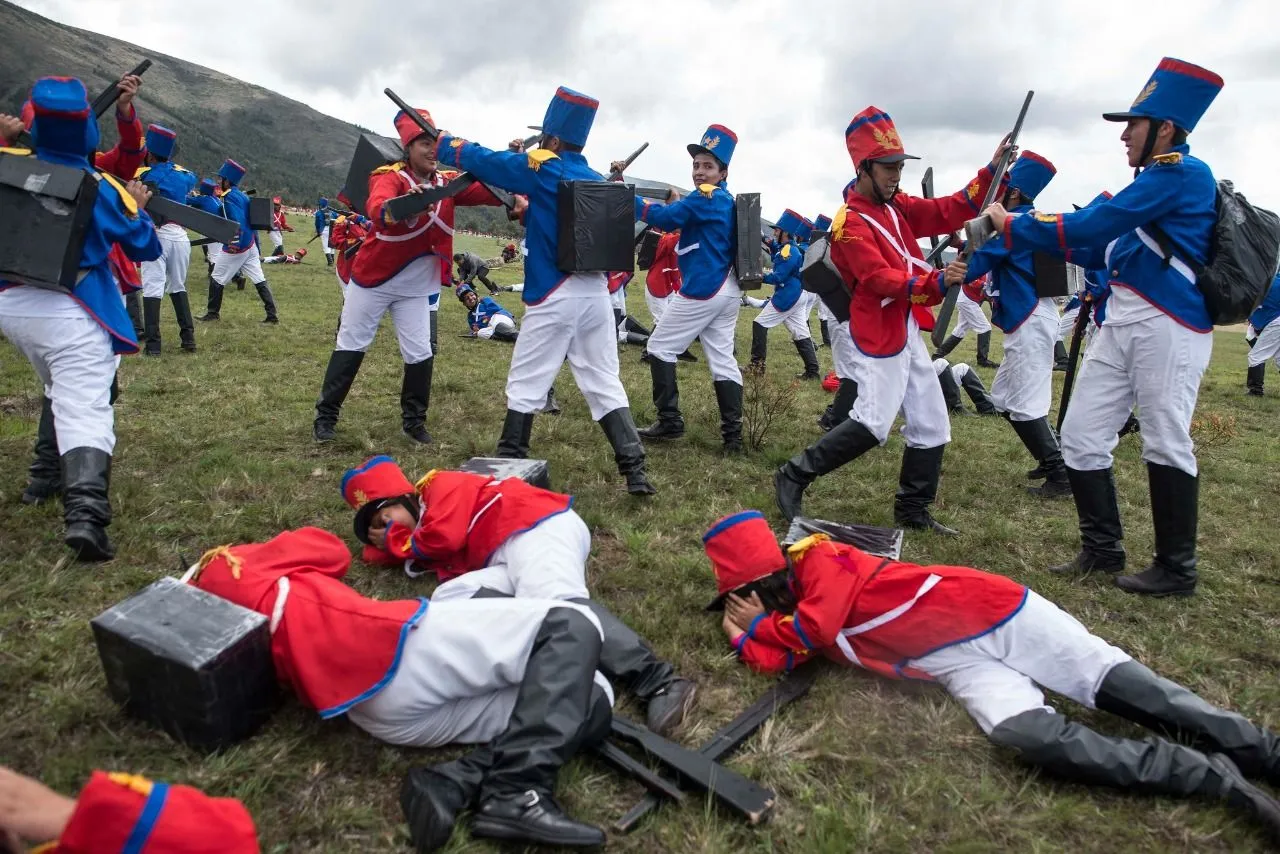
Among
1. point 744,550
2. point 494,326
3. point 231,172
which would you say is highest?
point 231,172

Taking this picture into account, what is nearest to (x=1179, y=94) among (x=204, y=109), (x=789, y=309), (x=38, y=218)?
(x=38, y=218)

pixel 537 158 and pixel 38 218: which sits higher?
pixel 537 158

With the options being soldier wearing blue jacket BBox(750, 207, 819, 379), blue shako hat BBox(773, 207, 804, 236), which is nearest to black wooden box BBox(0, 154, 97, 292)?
soldier wearing blue jacket BBox(750, 207, 819, 379)

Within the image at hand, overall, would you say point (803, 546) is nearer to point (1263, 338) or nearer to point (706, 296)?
point (706, 296)

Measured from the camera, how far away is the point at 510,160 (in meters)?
4.88

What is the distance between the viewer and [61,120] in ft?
12.6

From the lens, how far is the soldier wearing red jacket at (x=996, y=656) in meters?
2.49

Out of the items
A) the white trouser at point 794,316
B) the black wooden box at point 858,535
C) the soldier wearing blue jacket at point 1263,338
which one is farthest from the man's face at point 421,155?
the soldier wearing blue jacket at point 1263,338

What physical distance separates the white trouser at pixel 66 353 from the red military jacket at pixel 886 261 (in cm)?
391

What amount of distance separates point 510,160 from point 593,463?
2.10 metres

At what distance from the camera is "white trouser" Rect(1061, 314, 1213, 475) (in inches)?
151

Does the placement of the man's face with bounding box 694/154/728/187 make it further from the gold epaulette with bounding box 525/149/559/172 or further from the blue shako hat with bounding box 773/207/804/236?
the blue shako hat with bounding box 773/207/804/236

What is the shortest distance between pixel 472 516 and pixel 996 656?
202cm

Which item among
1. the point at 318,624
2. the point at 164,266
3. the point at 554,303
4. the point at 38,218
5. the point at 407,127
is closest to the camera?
the point at 318,624
